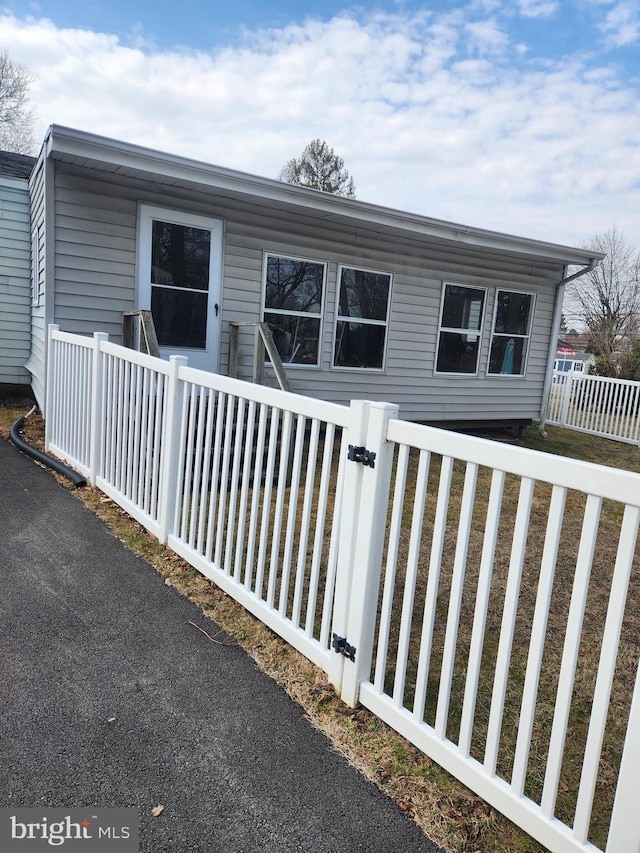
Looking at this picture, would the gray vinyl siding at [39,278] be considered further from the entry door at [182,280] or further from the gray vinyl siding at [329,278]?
the entry door at [182,280]

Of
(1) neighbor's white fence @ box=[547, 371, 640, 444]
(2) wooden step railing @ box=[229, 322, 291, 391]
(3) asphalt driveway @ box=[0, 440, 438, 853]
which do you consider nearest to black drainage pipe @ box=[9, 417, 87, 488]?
(3) asphalt driveway @ box=[0, 440, 438, 853]

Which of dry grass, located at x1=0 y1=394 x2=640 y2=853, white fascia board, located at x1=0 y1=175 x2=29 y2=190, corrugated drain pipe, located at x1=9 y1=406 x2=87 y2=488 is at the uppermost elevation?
white fascia board, located at x1=0 y1=175 x2=29 y2=190

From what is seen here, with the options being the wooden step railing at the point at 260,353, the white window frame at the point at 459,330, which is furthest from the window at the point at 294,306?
the white window frame at the point at 459,330

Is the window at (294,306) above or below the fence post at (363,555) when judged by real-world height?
above

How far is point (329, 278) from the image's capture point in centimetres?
739

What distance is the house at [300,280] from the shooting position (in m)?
5.76

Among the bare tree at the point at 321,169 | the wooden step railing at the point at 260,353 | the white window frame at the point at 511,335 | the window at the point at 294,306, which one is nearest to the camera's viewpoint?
the wooden step railing at the point at 260,353

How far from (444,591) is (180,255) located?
4809mm

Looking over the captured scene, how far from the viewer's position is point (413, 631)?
2.78 metres

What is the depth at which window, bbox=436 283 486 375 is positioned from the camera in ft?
28.0

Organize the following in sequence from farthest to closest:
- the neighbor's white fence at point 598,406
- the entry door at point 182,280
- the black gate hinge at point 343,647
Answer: the neighbor's white fence at point 598,406, the entry door at point 182,280, the black gate hinge at point 343,647

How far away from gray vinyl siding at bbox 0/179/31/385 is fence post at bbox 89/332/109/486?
4984mm

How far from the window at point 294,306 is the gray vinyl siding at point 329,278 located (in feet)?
0.41

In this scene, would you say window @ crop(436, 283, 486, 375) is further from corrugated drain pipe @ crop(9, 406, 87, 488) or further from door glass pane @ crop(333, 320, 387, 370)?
corrugated drain pipe @ crop(9, 406, 87, 488)
